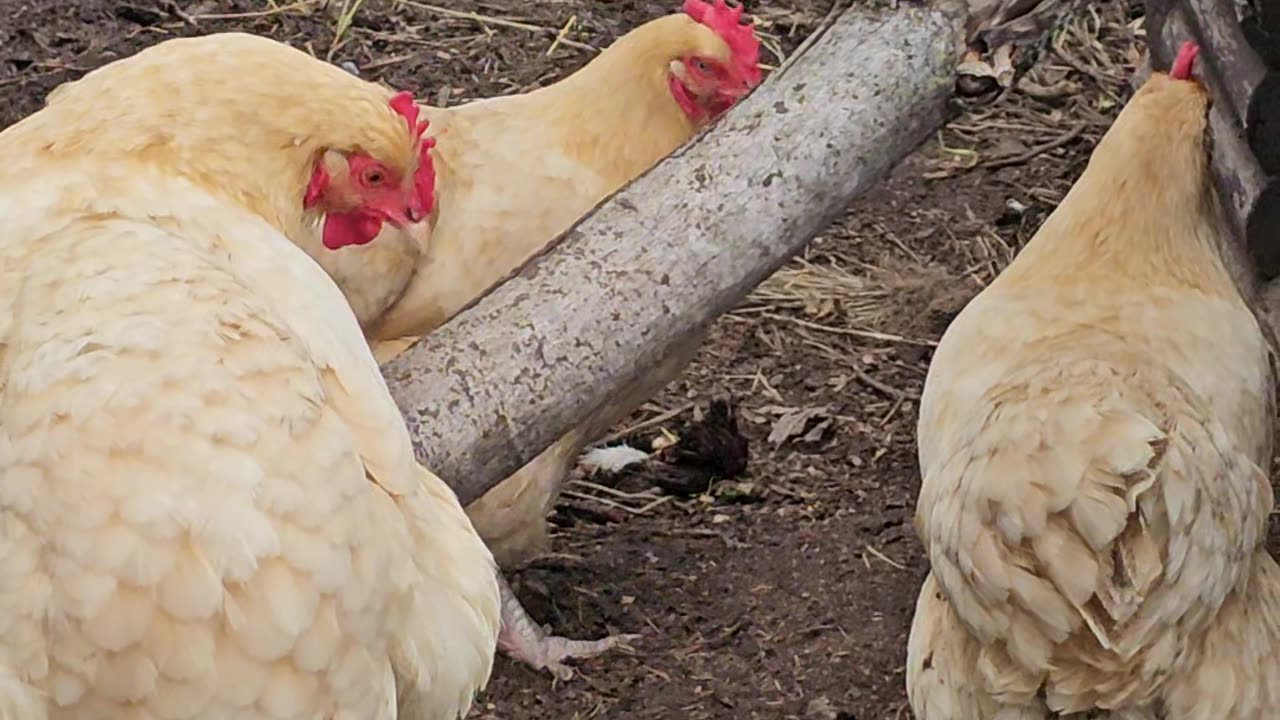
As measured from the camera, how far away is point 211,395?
1.68 metres

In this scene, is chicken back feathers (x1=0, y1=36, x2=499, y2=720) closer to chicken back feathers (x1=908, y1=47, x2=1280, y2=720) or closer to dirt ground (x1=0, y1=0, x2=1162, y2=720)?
chicken back feathers (x1=908, y1=47, x2=1280, y2=720)

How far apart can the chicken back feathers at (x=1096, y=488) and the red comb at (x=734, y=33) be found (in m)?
0.83

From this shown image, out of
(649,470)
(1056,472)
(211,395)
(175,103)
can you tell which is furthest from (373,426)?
(649,470)

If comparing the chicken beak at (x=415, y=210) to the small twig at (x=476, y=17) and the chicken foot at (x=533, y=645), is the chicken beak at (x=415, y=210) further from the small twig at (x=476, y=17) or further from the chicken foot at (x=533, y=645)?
the small twig at (x=476, y=17)

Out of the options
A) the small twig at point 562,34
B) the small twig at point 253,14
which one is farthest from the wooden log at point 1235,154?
the small twig at point 253,14

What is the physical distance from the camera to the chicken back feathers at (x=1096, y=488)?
7.14 ft

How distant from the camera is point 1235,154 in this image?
10.2 ft

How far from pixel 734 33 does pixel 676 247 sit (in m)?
0.88

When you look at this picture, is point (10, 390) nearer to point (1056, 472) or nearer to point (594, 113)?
point (1056, 472)

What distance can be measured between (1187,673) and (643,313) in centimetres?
92

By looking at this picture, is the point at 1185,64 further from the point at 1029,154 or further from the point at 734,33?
the point at 1029,154

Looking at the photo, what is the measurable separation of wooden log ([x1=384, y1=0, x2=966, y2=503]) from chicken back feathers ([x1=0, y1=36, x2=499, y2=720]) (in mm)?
449

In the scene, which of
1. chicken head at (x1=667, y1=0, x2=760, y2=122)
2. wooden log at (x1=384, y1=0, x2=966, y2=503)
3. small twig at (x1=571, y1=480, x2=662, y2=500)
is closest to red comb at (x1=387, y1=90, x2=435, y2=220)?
wooden log at (x1=384, y1=0, x2=966, y2=503)

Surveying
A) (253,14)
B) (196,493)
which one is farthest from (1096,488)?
(253,14)
